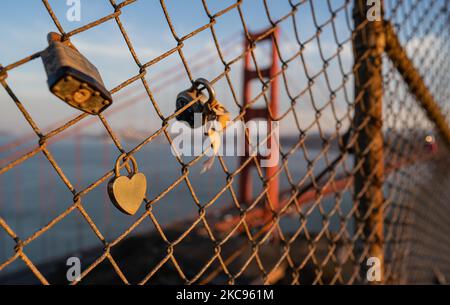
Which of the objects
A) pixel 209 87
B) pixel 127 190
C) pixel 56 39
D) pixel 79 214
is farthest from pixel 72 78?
pixel 79 214

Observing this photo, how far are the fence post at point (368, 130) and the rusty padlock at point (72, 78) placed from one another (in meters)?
1.16

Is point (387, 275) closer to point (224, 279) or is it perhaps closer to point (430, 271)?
point (224, 279)

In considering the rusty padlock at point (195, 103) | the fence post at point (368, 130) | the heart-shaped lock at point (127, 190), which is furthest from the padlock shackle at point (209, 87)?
the fence post at point (368, 130)

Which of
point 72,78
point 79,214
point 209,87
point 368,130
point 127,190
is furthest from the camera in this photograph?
point 79,214

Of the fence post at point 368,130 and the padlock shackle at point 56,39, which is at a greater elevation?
the fence post at point 368,130

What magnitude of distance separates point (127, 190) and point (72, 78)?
214 mm

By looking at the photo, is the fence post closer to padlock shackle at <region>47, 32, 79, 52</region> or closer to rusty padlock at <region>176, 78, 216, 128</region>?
rusty padlock at <region>176, 78, 216, 128</region>

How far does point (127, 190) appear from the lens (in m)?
0.53

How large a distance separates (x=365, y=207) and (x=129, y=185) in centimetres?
119

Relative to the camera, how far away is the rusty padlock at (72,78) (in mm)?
377

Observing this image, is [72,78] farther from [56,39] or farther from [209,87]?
[209,87]

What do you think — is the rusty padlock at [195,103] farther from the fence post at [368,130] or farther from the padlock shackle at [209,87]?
the fence post at [368,130]

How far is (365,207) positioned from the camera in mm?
1415
